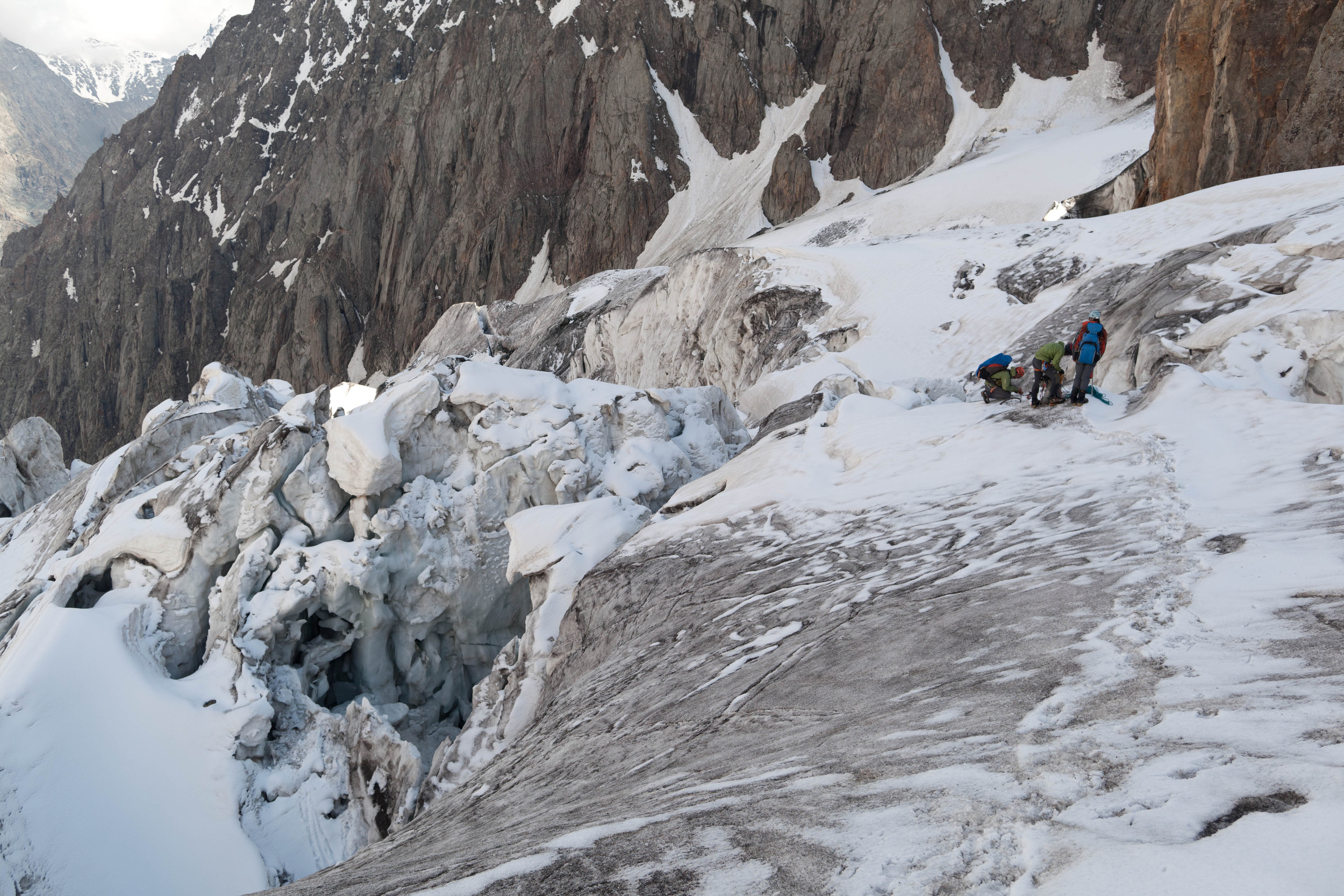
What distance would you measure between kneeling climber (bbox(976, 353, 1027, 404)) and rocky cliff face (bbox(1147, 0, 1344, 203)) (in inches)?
557

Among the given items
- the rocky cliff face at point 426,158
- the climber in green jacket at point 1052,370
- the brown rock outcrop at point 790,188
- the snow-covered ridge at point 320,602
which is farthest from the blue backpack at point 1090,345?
the rocky cliff face at point 426,158

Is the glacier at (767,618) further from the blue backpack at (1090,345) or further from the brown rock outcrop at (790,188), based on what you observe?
the brown rock outcrop at (790,188)

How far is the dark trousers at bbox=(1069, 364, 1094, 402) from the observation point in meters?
8.18

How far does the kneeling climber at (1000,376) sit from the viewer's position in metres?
9.58

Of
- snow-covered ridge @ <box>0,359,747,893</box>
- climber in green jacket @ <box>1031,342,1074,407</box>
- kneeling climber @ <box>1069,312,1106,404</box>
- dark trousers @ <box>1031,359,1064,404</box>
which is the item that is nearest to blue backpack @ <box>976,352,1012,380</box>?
dark trousers @ <box>1031,359,1064,404</box>

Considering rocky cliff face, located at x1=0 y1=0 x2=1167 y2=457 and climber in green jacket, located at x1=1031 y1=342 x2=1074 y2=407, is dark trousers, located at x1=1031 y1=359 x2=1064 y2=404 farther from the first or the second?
rocky cliff face, located at x1=0 y1=0 x2=1167 y2=457

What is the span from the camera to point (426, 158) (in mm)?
64125

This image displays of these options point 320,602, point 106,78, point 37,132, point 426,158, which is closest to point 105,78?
point 106,78

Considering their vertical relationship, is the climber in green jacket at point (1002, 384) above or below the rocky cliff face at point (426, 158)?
below

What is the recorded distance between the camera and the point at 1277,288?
10.4 m

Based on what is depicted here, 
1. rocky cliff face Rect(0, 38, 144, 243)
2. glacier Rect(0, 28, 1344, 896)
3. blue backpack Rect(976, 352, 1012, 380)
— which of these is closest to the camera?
glacier Rect(0, 28, 1344, 896)

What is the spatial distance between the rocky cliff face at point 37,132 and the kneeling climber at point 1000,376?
429ft

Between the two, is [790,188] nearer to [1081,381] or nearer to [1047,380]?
[1047,380]

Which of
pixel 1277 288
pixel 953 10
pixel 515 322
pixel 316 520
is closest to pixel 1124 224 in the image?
pixel 1277 288
